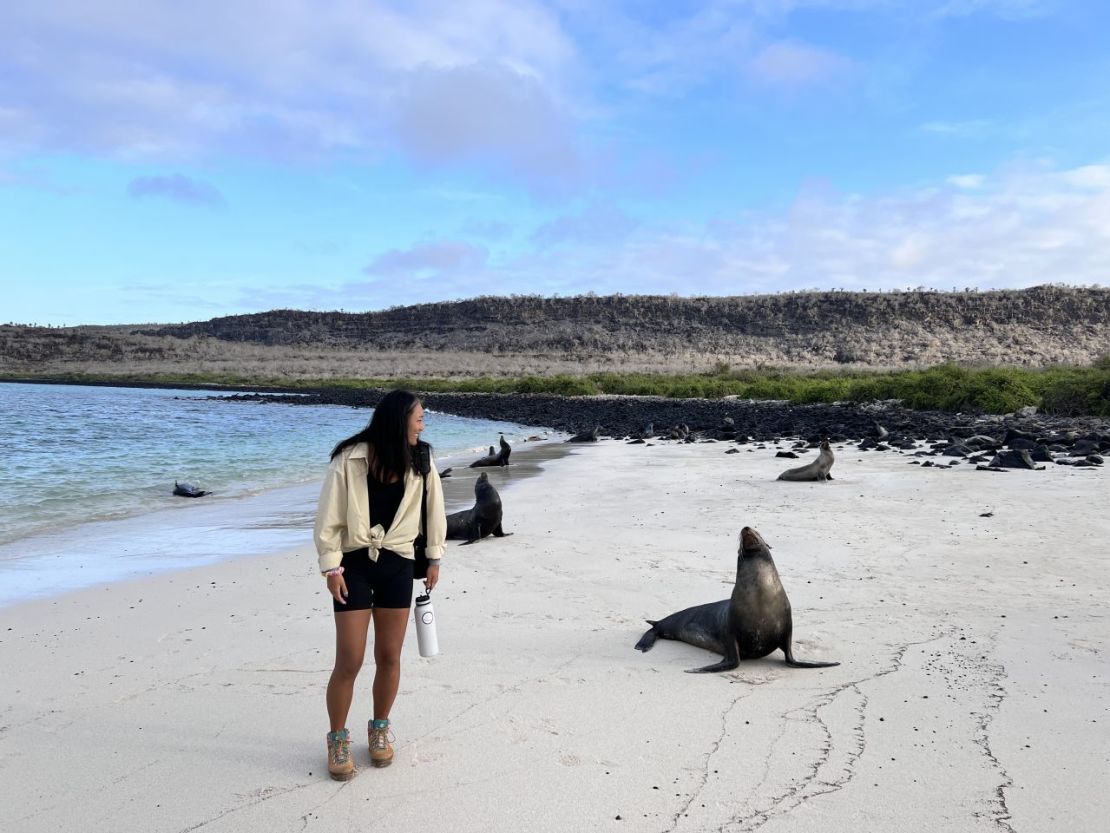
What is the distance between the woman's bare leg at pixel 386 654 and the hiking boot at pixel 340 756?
0.64 ft

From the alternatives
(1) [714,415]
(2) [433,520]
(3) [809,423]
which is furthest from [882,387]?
(2) [433,520]

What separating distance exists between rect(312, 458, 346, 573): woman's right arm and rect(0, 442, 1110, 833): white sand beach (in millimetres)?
931

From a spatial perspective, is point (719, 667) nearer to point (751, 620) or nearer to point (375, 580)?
point (751, 620)

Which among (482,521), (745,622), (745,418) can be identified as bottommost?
(482,521)

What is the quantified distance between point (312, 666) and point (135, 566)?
13.0ft

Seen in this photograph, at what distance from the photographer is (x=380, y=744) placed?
12.0ft

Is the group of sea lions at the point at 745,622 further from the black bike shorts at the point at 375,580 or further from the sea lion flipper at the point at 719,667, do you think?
the black bike shorts at the point at 375,580

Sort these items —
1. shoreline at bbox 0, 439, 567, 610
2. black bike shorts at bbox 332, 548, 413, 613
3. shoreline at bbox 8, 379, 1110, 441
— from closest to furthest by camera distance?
black bike shorts at bbox 332, 548, 413, 613 < shoreline at bbox 0, 439, 567, 610 < shoreline at bbox 8, 379, 1110, 441

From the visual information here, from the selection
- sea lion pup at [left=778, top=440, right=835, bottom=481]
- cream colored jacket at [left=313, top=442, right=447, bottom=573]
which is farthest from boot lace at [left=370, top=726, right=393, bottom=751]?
sea lion pup at [left=778, top=440, right=835, bottom=481]

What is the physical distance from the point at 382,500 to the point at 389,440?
266 mm

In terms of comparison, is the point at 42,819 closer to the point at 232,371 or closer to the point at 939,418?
the point at 939,418

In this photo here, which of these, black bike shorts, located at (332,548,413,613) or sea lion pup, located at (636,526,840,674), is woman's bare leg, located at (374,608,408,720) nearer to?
black bike shorts, located at (332,548,413,613)

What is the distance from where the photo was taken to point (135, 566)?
7.93 m

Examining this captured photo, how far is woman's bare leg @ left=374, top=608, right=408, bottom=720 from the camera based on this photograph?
371 centimetres
